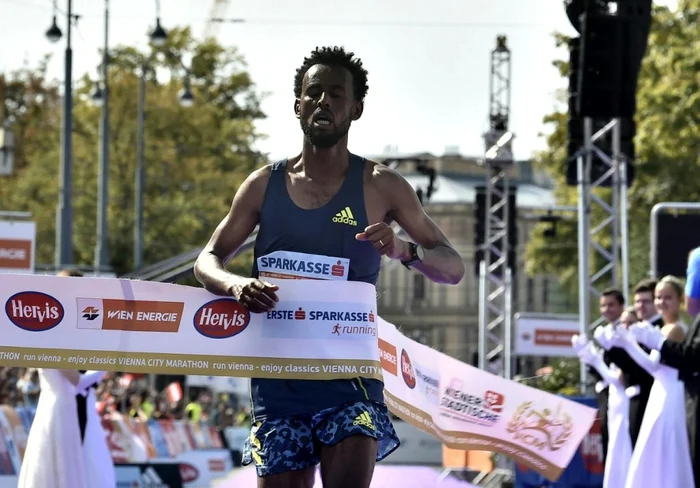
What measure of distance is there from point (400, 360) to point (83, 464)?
4.42m

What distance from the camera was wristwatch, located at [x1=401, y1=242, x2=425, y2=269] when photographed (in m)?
5.22

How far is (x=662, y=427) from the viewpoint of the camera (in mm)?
10383

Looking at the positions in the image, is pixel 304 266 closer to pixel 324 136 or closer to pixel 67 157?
pixel 324 136

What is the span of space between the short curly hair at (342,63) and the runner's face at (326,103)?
3 cm

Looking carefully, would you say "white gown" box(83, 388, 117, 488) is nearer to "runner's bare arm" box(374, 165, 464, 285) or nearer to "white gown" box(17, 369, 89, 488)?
"white gown" box(17, 369, 89, 488)

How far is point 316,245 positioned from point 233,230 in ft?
1.13

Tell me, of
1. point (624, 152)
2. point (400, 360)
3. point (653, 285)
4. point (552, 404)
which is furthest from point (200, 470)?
point (400, 360)

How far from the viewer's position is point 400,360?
6281 mm

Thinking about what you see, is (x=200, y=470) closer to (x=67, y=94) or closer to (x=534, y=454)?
(x=67, y=94)

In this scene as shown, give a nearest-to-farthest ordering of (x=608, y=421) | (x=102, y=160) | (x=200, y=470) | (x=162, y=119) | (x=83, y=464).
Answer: (x=83, y=464) → (x=608, y=421) → (x=200, y=470) → (x=102, y=160) → (x=162, y=119)

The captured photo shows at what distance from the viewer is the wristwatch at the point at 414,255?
206 inches

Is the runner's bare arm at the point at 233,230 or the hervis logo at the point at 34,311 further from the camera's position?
the hervis logo at the point at 34,311

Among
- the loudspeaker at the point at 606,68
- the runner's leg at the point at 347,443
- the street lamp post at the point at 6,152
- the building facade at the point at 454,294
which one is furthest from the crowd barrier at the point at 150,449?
the building facade at the point at 454,294

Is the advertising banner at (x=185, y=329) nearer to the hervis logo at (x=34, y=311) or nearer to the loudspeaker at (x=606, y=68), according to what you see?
the hervis logo at (x=34, y=311)
